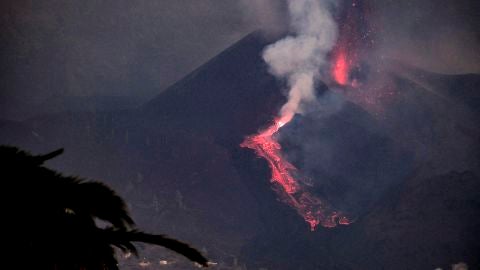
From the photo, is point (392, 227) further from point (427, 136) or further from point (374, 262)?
point (427, 136)

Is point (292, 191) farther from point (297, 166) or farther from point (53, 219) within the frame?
point (53, 219)

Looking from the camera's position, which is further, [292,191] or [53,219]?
[292,191]

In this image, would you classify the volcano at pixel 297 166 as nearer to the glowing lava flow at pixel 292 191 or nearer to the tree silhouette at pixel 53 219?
the glowing lava flow at pixel 292 191

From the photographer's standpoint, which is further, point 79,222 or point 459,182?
point 459,182

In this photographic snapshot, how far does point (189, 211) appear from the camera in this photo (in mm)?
63875

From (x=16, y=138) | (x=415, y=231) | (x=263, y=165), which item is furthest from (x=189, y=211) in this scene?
(x=16, y=138)

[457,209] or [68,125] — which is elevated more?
[68,125]

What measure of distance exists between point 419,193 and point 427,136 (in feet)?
45.7

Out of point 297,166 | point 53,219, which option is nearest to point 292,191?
point 297,166

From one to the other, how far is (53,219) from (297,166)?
6232 centimetres

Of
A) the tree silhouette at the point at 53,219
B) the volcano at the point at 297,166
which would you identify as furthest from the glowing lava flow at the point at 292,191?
the tree silhouette at the point at 53,219

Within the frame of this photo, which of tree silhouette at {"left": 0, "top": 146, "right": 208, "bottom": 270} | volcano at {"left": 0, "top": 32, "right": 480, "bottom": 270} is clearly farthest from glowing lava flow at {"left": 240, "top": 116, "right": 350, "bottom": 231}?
tree silhouette at {"left": 0, "top": 146, "right": 208, "bottom": 270}

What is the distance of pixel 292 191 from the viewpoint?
6334cm

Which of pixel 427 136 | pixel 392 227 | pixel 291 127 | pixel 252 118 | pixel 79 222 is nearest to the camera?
pixel 79 222
